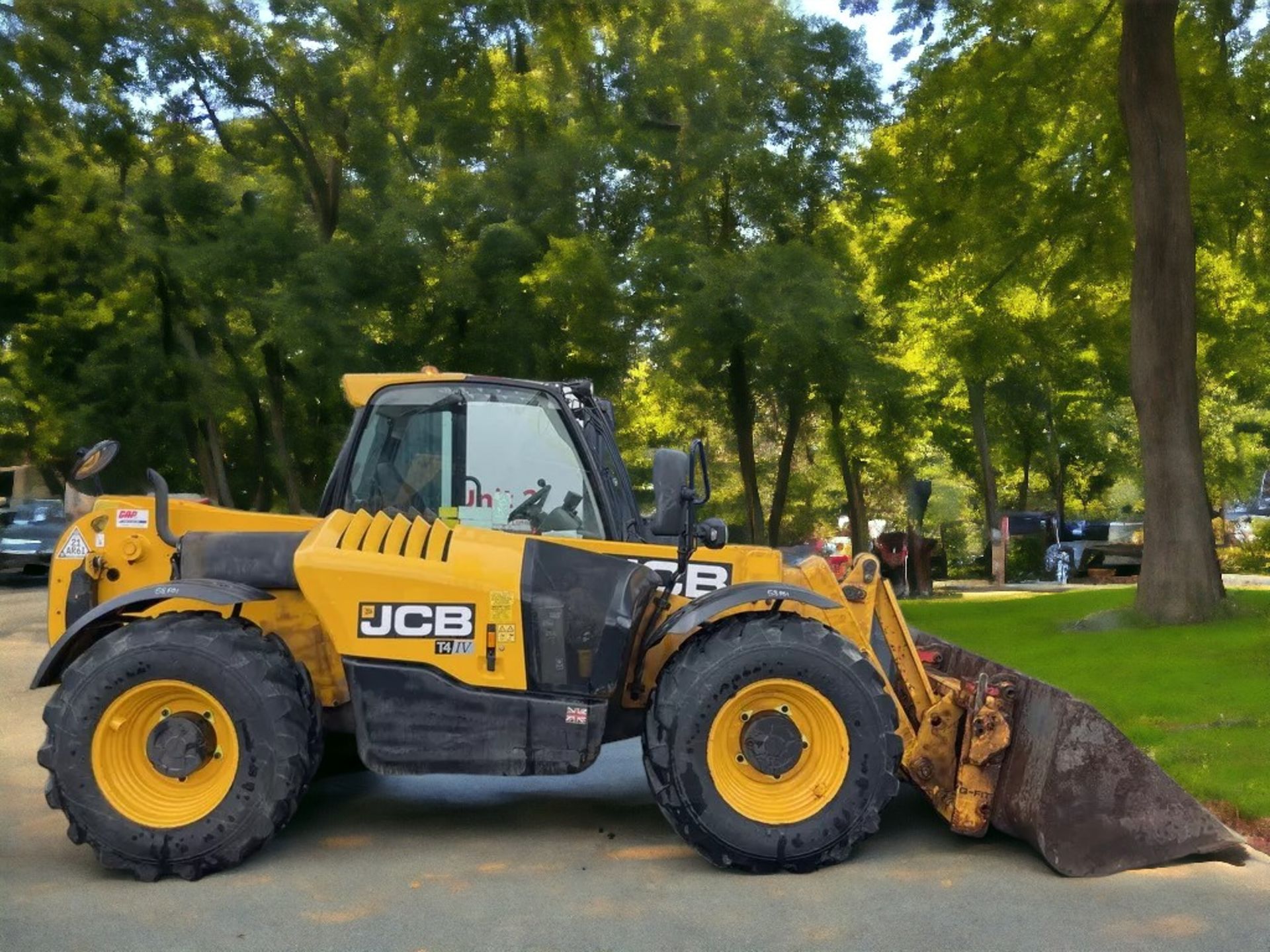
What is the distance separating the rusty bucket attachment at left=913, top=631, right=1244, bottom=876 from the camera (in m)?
6.26

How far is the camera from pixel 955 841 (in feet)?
22.7

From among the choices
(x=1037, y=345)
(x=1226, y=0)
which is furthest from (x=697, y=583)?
(x=1037, y=345)

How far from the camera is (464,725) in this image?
6.62m

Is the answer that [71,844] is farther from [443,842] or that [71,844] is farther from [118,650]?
[443,842]

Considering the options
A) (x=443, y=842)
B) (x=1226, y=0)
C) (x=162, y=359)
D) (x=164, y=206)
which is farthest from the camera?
(x=162, y=359)

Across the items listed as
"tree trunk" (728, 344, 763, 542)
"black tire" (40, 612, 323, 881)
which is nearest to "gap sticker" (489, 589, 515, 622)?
"black tire" (40, 612, 323, 881)

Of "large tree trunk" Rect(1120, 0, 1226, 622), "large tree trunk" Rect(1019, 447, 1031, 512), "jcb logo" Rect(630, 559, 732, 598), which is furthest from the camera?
"large tree trunk" Rect(1019, 447, 1031, 512)

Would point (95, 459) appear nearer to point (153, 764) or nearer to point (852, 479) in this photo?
point (153, 764)

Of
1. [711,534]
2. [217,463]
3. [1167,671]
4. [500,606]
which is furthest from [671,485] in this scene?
[217,463]

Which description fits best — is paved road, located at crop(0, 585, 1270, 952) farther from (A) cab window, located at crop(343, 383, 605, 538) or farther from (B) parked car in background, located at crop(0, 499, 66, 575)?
(B) parked car in background, located at crop(0, 499, 66, 575)

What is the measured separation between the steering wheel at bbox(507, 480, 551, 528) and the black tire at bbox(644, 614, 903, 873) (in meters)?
1.42

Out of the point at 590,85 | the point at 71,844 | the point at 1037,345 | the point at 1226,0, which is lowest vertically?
the point at 71,844

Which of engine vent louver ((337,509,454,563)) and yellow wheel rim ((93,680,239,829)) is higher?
engine vent louver ((337,509,454,563))

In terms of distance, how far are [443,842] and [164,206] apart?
979 inches
